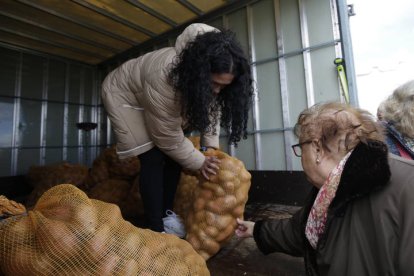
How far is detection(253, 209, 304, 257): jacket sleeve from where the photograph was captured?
1.08 meters

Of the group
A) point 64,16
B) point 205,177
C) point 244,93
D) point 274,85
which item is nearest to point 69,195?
point 205,177

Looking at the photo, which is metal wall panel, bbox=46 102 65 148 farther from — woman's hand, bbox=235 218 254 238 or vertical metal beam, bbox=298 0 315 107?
woman's hand, bbox=235 218 254 238

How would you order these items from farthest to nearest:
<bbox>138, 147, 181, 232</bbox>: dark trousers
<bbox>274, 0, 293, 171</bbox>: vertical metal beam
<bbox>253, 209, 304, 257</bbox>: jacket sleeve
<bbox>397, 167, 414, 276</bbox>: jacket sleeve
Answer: <bbox>274, 0, 293, 171</bbox>: vertical metal beam → <bbox>138, 147, 181, 232</bbox>: dark trousers → <bbox>253, 209, 304, 257</bbox>: jacket sleeve → <bbox>397, 167, 414, 276</bbox>: jacket sleeve

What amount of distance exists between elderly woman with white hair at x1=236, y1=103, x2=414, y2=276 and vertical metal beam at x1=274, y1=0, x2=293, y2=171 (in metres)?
2.04

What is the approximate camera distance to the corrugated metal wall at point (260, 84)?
8.93ft

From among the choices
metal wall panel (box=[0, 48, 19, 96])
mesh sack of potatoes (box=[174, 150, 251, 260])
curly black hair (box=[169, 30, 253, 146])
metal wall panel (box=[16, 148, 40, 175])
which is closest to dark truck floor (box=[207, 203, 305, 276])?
mesh sack of potatoes (box=[174, 150, 251, 260])

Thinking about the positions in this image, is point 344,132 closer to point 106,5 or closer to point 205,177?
point 205,177

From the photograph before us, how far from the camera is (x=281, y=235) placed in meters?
1.12

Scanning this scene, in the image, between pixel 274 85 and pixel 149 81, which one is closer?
pixel 149 81

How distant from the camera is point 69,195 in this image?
693 mm

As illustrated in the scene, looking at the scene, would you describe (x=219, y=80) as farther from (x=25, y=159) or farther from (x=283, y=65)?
(x=25, y=159)

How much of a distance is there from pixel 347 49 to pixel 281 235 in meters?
2.04

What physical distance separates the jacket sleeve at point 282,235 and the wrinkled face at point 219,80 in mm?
640

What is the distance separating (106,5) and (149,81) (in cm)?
237
